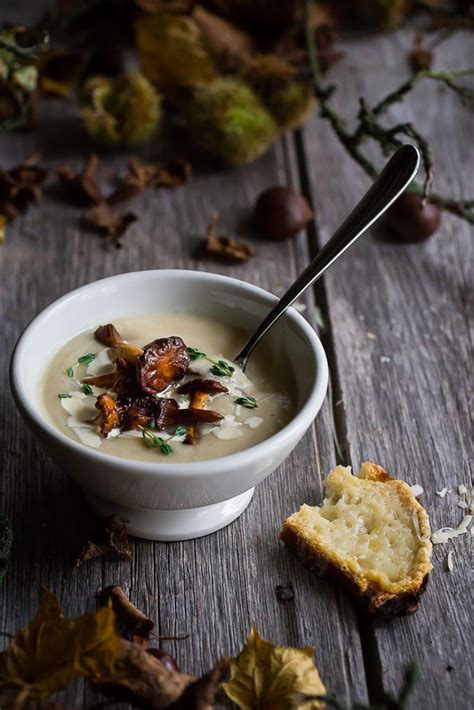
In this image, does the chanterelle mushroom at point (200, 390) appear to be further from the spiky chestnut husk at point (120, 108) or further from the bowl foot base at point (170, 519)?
the spiky chestnut husk at point (120, 108)

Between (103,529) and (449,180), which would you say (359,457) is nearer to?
(103,529)

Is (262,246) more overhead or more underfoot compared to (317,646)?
more underfoot

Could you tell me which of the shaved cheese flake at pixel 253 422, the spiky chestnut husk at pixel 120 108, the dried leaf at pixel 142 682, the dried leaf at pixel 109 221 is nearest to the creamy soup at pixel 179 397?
the shaved cheese flake at pixel 253 422

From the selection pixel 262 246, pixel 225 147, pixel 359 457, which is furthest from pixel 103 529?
pixel 225 147

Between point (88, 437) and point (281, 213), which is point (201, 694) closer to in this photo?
point (88, 437)

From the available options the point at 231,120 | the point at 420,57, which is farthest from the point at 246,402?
the point at 420,57

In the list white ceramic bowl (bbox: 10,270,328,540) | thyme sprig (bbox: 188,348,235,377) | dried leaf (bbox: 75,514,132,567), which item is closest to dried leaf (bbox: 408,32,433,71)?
white ceramic bowl (bbox: 10,270,328,540)
